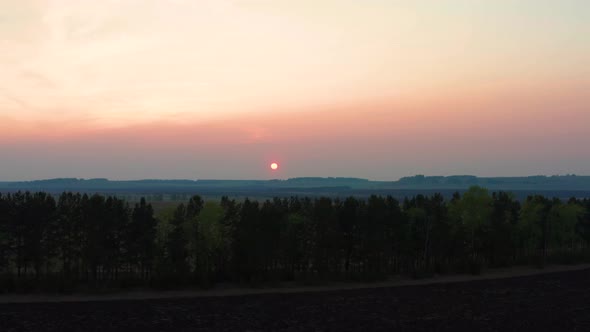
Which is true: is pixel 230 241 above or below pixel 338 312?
above

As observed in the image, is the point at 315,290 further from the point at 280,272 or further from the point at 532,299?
the point at 532,299

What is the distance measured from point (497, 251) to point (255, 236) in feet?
119

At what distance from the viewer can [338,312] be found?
40.4 meters

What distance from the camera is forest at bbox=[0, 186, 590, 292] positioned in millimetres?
54969

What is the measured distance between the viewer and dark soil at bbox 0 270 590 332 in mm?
35438

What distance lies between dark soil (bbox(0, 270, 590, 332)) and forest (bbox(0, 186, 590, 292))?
29.7 feet

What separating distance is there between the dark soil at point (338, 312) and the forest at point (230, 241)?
29.7 feet

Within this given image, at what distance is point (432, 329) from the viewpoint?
34719 millimetres

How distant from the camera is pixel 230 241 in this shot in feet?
194

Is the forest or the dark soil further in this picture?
the forest

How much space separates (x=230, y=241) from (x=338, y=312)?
22006 millimetres

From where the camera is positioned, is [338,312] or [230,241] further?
[230,241]

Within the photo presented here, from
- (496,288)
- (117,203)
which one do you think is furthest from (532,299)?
(117,203)

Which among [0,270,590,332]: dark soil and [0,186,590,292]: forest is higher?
[0,186,590,292]: forest
